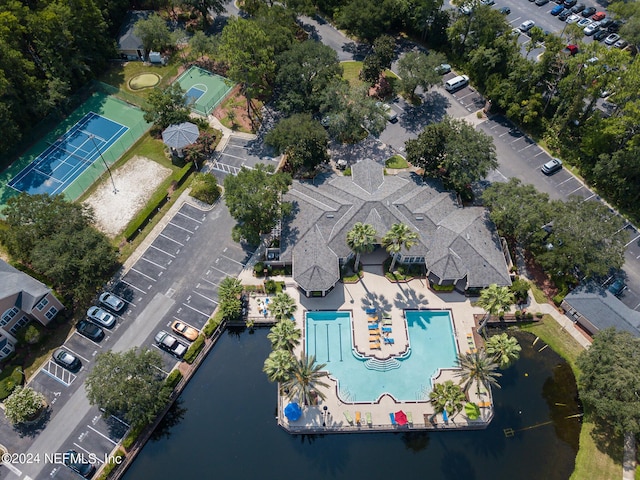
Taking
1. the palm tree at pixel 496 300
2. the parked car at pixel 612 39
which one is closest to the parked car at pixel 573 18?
the parked car at pixel 612 39

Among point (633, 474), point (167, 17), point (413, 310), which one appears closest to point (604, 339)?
point (633, 474)

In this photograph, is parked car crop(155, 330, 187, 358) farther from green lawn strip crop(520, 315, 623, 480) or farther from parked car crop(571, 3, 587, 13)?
parked car crop(571, 3, 587, 13)

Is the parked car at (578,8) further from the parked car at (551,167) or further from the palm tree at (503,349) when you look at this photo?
the palm tree at (503,349)

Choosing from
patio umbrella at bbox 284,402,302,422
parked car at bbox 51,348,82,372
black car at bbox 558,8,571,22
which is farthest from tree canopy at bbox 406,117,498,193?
parked car at bbox 51,348,82,372

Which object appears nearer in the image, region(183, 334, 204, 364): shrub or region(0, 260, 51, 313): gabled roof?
region(0, 260, 51, 313): gabled roof

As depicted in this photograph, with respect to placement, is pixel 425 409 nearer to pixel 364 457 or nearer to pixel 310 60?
pixel 364 457

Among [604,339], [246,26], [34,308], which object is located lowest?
[34,308]

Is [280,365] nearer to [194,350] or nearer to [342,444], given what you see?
[342,444]
